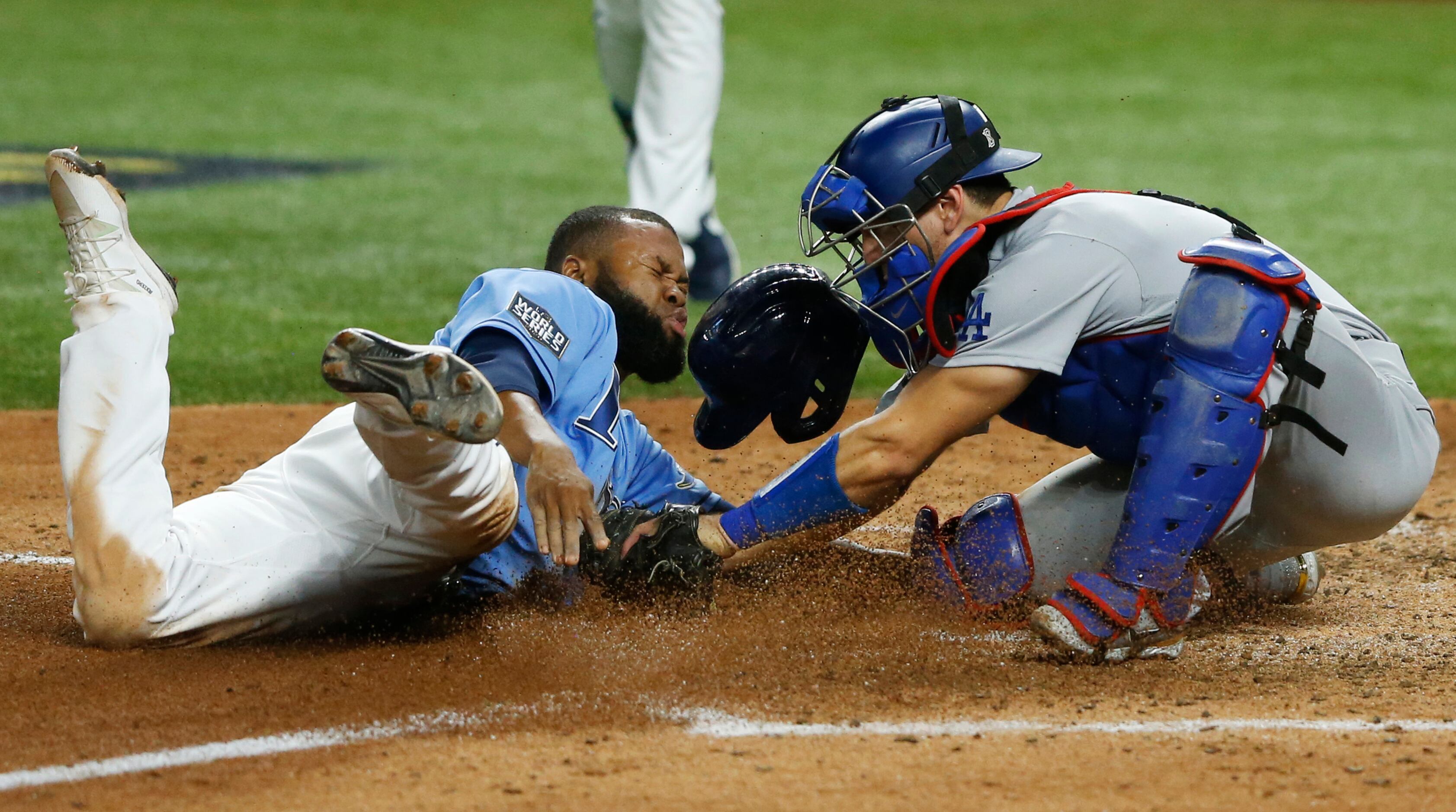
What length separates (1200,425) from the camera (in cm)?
339

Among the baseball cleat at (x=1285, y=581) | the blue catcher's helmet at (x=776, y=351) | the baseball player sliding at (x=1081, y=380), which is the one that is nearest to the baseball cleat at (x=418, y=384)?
the baseball player sliding at (x=1081, y=380)

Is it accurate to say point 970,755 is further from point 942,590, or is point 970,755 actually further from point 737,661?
point 942,590

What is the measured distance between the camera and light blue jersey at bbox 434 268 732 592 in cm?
373

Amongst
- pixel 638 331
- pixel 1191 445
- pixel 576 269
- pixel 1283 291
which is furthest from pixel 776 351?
pixel 1283 291

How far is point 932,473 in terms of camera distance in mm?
5852

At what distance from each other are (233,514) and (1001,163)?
1868 mm

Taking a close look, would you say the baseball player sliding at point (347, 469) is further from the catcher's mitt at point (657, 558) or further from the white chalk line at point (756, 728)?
the white chalk line at point (756, 728)

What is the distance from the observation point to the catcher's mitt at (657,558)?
3705mm

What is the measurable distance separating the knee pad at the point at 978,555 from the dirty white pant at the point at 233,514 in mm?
1115

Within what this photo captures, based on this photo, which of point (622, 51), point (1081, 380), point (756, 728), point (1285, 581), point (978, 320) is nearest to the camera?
point (756, 728)

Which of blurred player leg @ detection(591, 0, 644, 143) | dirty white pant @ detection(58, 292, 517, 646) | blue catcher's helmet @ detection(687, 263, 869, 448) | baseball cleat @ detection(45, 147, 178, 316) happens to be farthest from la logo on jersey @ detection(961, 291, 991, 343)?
blurred player leg @ detection(591, 0, 644, 143)

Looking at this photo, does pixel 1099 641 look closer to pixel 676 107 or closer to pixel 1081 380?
pixel 1081 380

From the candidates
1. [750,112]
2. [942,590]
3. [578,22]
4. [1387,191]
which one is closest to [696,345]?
[942,590]

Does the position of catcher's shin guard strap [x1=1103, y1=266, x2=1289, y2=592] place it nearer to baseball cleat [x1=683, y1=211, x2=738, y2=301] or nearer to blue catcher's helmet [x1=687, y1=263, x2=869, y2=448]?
blue catcher's helmet [x1=687, y1=263, x2=869, y2=448]
